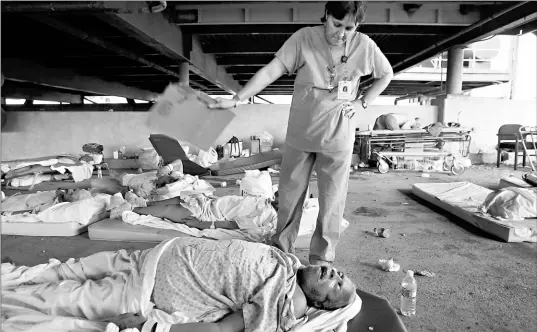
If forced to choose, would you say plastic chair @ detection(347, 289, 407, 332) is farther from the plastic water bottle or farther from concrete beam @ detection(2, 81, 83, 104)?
concrete beam @ detection(2, 81, 83, 104)

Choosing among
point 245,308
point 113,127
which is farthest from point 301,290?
point 113,127

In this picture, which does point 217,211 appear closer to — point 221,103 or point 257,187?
point 257,187

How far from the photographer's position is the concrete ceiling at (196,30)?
6.05 metres

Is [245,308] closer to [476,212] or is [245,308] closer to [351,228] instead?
[351,228]

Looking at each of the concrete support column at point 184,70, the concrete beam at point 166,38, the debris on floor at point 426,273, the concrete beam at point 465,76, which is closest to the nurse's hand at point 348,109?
the debris on floor at point 426,273

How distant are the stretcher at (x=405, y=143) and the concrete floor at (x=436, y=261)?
148 inches

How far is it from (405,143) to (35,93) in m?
13.5

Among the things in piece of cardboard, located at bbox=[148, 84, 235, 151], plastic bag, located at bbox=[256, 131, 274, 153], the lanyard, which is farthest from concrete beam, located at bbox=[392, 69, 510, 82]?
piece of cardboard, located at bbox=[148, 84, 235, 151]

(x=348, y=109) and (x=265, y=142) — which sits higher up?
(x=348, y=109)

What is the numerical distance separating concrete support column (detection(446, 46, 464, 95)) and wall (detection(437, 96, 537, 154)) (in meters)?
0.58

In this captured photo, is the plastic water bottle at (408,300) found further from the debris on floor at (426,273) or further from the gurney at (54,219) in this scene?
the gurney at (54,219)

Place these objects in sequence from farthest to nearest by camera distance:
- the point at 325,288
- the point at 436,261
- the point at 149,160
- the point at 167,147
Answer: the point at 149,160 < the point at 167,147 < the point at 436,261 < the point at 325,288

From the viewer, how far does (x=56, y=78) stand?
1107 cm

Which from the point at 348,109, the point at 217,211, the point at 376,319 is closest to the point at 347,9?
the point at 348,109
